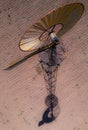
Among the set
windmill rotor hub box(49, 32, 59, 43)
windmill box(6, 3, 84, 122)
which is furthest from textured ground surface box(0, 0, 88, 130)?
windmill rotor hub box(49, 32, 59, 43)

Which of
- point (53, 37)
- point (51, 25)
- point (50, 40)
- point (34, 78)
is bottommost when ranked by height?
point (34, 78)

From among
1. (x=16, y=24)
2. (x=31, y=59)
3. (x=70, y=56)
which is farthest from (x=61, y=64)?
(x=16, y=24)

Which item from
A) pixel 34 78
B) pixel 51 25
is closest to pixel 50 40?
pixel 51 25

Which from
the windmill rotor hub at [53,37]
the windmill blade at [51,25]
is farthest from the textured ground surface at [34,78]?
the windmill rotor hub at [53,37]

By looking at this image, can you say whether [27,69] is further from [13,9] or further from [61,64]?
[13,9]

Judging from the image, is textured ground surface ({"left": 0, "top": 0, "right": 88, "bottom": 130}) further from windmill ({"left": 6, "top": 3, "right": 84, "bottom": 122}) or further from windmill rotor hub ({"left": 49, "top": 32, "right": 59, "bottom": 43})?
windmill rotor hub ({"left": 49, "top": 32, "right": 59, "bottom": 43})

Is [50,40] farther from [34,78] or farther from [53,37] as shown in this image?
[34,78]
